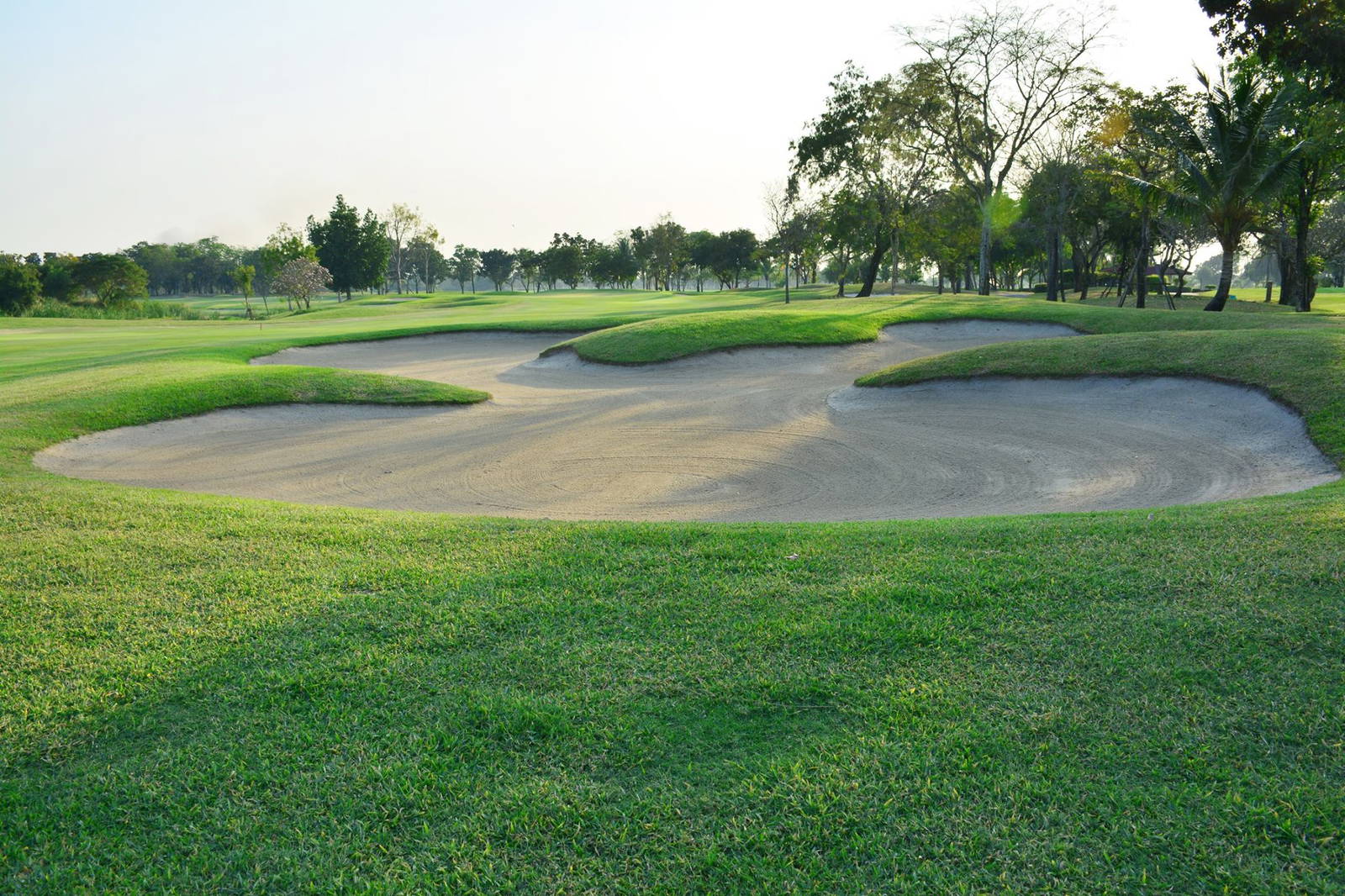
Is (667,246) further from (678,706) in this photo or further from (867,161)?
(678,706)

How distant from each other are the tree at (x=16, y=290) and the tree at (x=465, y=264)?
91932mm

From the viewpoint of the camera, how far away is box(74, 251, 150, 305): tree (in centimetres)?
7256

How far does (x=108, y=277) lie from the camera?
72.9m

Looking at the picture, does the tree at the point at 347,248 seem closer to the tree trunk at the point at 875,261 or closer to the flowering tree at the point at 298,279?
the flowering tree at the point at 298,279

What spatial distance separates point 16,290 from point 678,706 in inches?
3162

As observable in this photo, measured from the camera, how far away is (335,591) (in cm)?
534

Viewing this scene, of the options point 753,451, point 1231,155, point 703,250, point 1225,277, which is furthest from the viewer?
point 703,250

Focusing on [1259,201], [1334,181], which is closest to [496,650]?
[1259,201]

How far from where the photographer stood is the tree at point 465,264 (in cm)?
15600

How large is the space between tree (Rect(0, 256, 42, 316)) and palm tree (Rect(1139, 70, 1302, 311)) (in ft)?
258

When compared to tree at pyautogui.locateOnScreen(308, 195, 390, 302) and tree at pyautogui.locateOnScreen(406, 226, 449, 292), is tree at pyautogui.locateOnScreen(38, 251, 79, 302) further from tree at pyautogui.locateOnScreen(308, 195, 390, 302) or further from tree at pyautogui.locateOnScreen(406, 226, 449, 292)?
tree at pyautogui.locateOnScreen(406, 226, 449, 292)

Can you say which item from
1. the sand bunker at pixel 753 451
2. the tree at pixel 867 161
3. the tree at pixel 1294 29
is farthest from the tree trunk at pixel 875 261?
the tree at pixel 1294 29

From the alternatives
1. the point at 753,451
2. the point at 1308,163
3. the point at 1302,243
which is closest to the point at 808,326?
the point at 753,451

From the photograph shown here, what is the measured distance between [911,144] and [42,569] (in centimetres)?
5361
